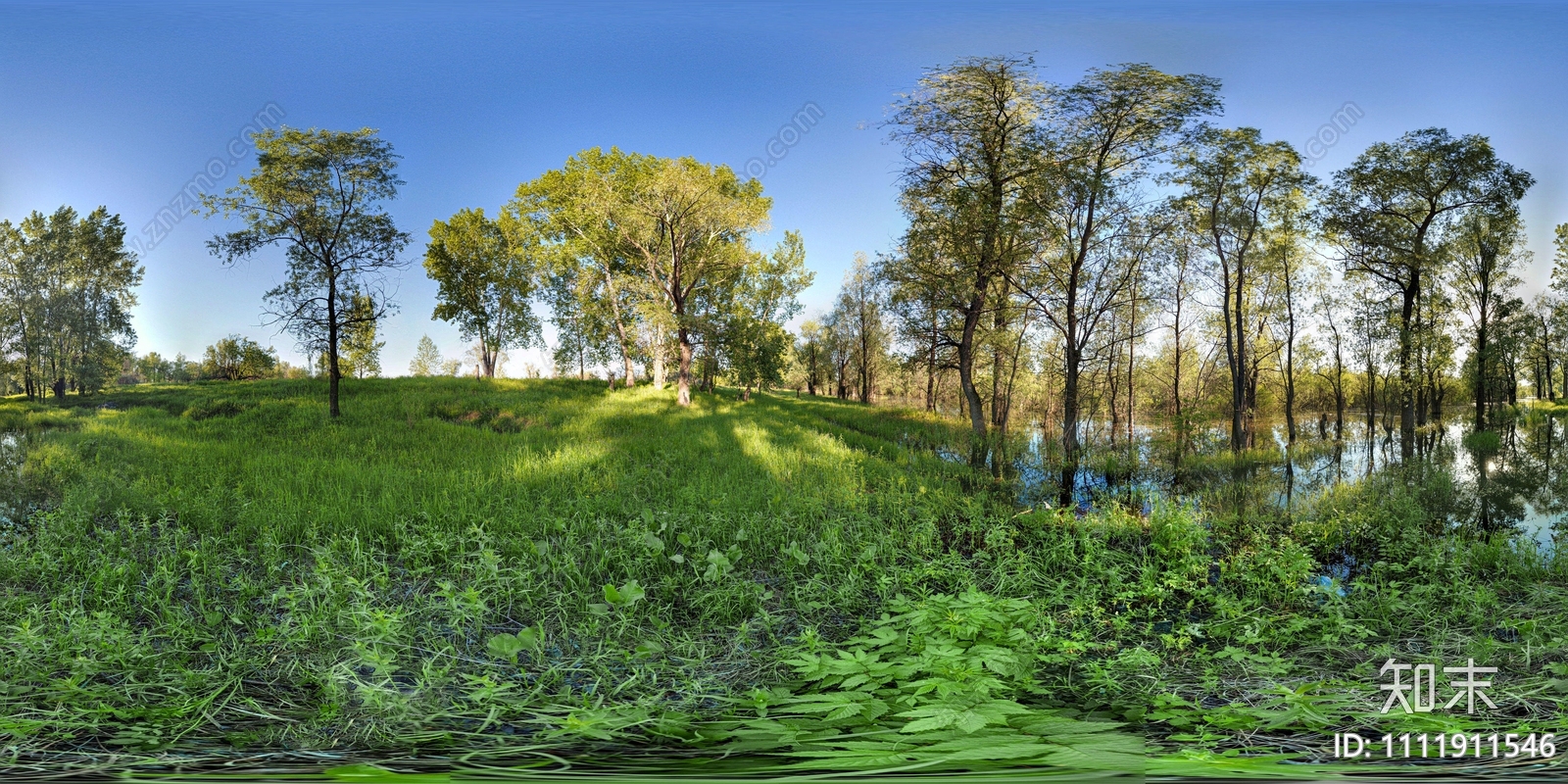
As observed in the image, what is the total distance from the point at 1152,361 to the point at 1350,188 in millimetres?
17059

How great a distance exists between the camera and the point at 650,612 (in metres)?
3.31

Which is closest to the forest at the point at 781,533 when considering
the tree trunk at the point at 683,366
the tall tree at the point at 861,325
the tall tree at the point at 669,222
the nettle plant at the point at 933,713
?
the nettle plant at the point at 933,713

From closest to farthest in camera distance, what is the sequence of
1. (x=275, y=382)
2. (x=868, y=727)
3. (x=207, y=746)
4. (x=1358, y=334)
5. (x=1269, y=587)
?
(x=868, y=727) → (x=207, y=746) → (x=1269, y=587) → (x=275, y=382) → (x=1358, y=334)

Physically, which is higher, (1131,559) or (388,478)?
(388,478)

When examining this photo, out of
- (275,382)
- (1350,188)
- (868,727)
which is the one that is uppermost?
(1350,188)

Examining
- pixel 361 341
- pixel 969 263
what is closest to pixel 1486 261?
pixel 969 263

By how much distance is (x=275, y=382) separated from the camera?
687cm

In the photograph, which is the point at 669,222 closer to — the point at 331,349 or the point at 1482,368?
the point at 331,349

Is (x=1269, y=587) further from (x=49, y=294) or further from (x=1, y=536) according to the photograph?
(x=49, y=294)

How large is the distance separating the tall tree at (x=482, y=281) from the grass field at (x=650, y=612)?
3306mm

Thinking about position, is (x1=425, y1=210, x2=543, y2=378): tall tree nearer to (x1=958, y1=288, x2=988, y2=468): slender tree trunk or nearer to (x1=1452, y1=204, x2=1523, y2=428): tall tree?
(x1=958, y1=288, x2=988, y2=468): slender tree trunk

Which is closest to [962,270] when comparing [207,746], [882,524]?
[882,524]

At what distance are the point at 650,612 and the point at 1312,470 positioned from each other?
13.2 meters

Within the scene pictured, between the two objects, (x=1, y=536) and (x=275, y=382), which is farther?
(x=275, y=382)
